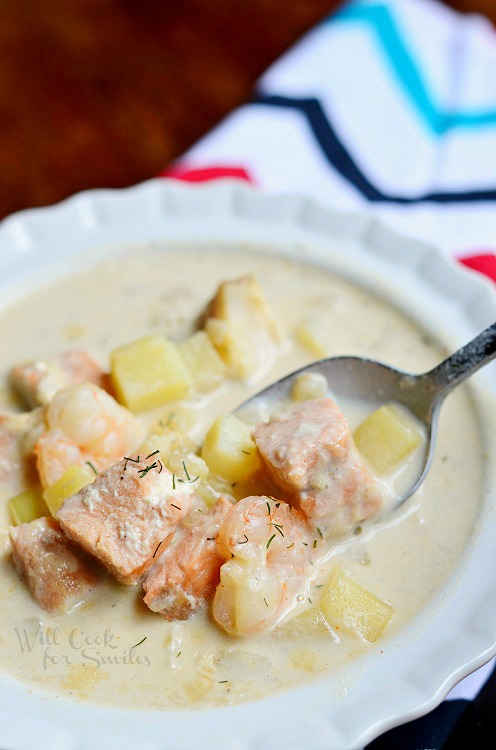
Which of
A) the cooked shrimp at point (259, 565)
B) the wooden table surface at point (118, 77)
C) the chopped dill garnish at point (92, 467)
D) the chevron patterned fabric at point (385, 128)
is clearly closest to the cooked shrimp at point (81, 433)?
the chopped dill garnish at point (92, 467)

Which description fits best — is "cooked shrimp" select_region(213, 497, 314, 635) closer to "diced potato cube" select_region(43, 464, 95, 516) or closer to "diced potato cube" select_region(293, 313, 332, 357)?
"diced potato cube" select_region(43, 464, 95, 516)

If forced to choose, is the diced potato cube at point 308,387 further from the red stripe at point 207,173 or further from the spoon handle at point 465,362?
the red stripe at point 207,173

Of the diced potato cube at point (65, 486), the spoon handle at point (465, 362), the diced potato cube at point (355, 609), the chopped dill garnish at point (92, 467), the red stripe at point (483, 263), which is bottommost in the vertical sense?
the red stripe at point (483, 263)

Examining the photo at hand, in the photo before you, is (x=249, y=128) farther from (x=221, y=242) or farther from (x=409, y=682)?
(x=409, y=682)

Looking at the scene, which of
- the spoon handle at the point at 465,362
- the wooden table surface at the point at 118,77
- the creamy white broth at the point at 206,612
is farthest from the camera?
the wooden table surface at the point at 118,77

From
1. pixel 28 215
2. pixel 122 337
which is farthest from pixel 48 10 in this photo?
pixel 122 337

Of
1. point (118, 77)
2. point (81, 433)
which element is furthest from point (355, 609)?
point (118, 77)
